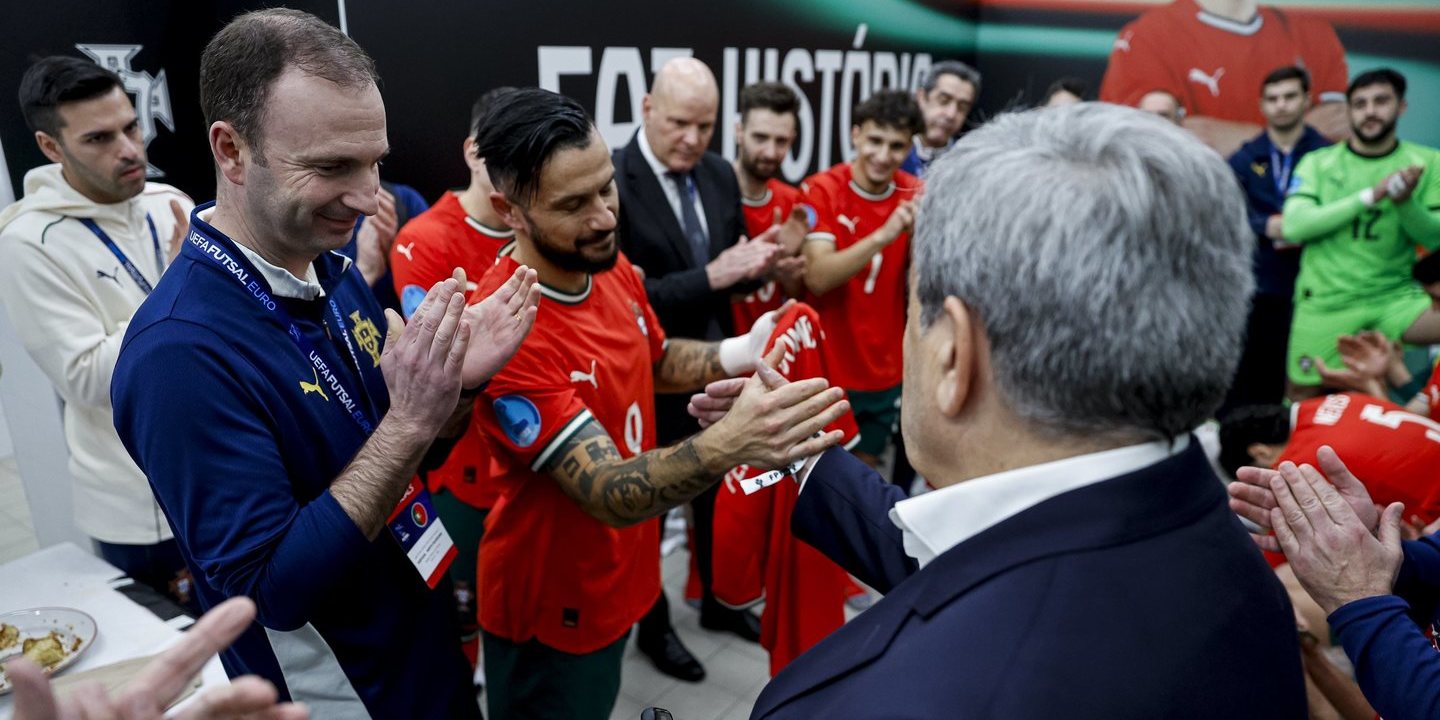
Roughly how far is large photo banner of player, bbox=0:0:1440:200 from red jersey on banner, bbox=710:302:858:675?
157cm

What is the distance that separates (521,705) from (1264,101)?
564cm

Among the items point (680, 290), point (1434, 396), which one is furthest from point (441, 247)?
point (1434, 396)

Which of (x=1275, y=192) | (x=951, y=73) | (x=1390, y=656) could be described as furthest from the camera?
(x=1275, y=192)

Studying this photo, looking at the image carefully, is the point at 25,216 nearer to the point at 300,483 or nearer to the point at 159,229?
the point at 159,229

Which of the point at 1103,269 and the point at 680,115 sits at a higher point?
the point at 1103,269

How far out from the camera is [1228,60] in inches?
251

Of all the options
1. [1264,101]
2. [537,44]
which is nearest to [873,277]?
[537,44]

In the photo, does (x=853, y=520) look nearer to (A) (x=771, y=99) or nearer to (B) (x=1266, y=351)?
(A) (x=771, y=99)

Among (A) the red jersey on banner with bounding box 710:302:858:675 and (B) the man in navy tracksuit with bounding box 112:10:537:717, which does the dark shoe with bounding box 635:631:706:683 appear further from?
(B) the man in navy tracksuit with bounding box 112:10:537:717

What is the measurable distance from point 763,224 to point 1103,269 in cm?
301

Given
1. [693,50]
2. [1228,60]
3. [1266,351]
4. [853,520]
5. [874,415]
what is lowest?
[1266,351]

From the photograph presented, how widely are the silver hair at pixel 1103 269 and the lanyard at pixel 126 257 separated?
88.4 inches

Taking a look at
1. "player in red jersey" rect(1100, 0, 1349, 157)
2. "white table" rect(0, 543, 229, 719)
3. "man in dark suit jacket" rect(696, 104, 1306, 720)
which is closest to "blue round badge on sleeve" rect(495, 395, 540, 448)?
"white table" rect(0, 543, 229, 719)

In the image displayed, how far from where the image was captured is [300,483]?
1.40 metres
